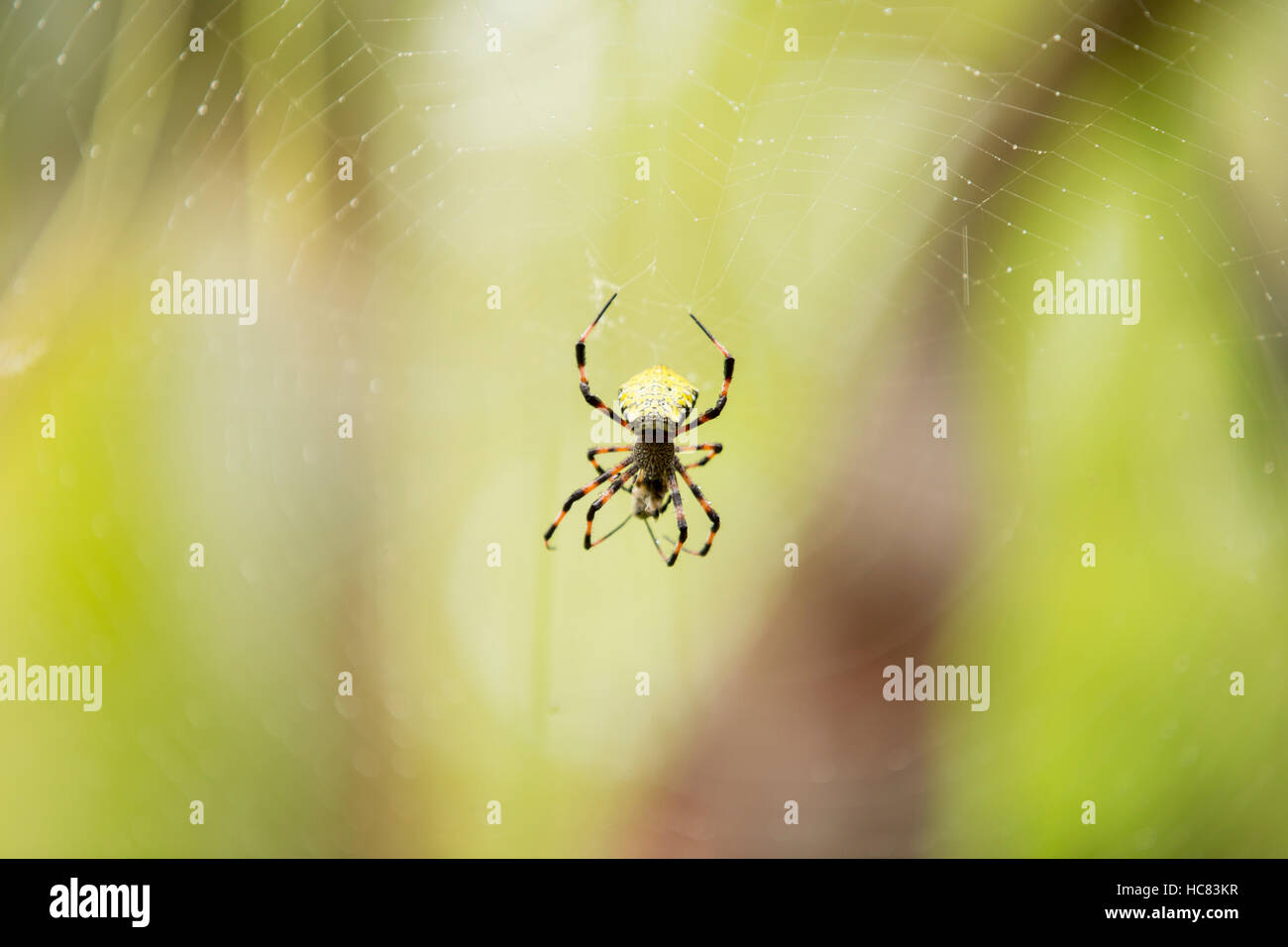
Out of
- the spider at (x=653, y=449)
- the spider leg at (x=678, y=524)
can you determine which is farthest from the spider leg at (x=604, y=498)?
the spider leg at (x=678, y=524)

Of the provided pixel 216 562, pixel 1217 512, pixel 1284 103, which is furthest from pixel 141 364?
pixel 1284 103

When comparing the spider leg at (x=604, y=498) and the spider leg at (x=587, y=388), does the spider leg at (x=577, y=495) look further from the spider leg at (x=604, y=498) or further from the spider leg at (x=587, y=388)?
the spider leg at (x=587, y=388)

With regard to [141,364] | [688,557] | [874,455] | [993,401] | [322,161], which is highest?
[322,161]

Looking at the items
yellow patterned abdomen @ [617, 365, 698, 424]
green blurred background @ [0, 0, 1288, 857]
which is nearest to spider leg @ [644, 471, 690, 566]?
green blurred background @ [0, 0, 1288, 857]

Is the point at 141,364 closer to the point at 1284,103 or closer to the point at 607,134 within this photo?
the point at 607,134

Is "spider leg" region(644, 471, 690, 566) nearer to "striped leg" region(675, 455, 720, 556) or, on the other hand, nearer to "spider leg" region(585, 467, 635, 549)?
"striped leg" region(675, 455, 720, 556)

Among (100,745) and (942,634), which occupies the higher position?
(942,634)
